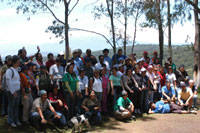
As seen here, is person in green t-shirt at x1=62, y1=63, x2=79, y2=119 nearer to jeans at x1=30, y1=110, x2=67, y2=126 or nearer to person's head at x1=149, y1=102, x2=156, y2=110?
jeans at x1=30, y1=110, x2=67, y2=126

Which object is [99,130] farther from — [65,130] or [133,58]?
[133,58]

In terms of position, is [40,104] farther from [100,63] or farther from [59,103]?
[100,63]

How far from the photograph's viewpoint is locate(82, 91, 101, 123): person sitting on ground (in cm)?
810

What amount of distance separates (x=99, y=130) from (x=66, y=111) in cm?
117

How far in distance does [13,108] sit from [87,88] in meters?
2.54

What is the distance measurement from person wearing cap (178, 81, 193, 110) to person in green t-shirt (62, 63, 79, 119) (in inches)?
181

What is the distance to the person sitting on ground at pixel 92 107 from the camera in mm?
8102

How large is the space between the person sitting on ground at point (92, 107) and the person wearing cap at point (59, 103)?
2.14 ft

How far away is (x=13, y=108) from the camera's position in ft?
22.5

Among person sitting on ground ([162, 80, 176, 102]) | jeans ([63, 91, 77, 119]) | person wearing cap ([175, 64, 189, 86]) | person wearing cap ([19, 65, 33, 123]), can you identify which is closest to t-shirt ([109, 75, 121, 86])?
jeans ([63, 91, 77, 119])

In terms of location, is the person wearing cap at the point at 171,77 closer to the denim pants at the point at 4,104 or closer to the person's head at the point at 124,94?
the person's head at the point at 124,94

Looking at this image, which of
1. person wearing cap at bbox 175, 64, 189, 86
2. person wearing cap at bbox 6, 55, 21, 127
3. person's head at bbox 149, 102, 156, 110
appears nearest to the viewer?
person wearing cap at bbox 6, 55, 21, 127

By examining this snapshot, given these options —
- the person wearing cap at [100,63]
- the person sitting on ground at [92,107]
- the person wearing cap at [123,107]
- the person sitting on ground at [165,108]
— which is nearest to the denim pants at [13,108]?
the person sitting on ground at [92,107]

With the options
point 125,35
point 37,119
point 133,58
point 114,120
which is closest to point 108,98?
point 114,120
